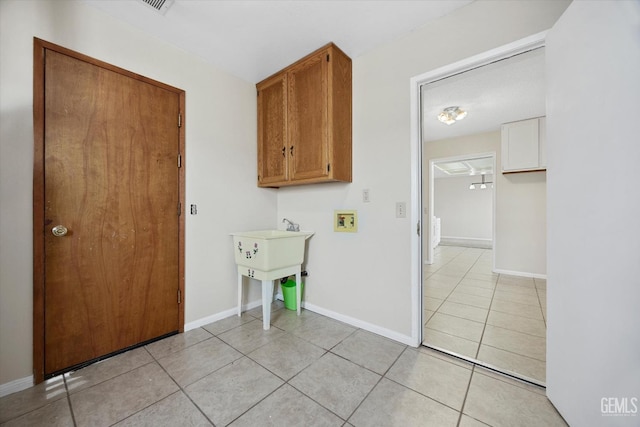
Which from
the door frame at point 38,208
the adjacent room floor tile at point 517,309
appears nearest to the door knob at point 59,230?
the door frame at point 38,208

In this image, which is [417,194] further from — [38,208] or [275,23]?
[38,208]

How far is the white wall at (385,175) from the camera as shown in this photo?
1614mm

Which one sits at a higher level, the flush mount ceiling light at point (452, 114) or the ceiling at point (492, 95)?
the ceiling at point (492, 95)

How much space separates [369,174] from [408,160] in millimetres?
354

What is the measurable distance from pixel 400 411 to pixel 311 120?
6.92 ft

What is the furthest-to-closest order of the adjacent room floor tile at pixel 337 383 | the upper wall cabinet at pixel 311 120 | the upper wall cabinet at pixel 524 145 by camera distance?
the upper wall cabinet at pixel 524 145, the upper wall cabinet at pixel 311 120, the adjacent room floor tile at pixel 337 383

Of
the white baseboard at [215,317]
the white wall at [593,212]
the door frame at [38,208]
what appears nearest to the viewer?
the white wall at [593,212]

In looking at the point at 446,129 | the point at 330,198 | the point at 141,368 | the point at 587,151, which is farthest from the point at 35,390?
the point at 446,129

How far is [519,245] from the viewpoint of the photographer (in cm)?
377

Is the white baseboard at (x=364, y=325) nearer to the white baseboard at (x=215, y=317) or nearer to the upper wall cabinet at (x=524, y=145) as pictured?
the white baseboard at (x=215, y=317)

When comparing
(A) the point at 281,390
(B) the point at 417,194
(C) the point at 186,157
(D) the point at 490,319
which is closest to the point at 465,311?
(D) the point at 490,319

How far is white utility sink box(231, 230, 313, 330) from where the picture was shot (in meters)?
2.03

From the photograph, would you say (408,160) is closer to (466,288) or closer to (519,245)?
(466,288)

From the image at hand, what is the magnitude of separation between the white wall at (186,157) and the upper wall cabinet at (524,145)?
3700 mm
